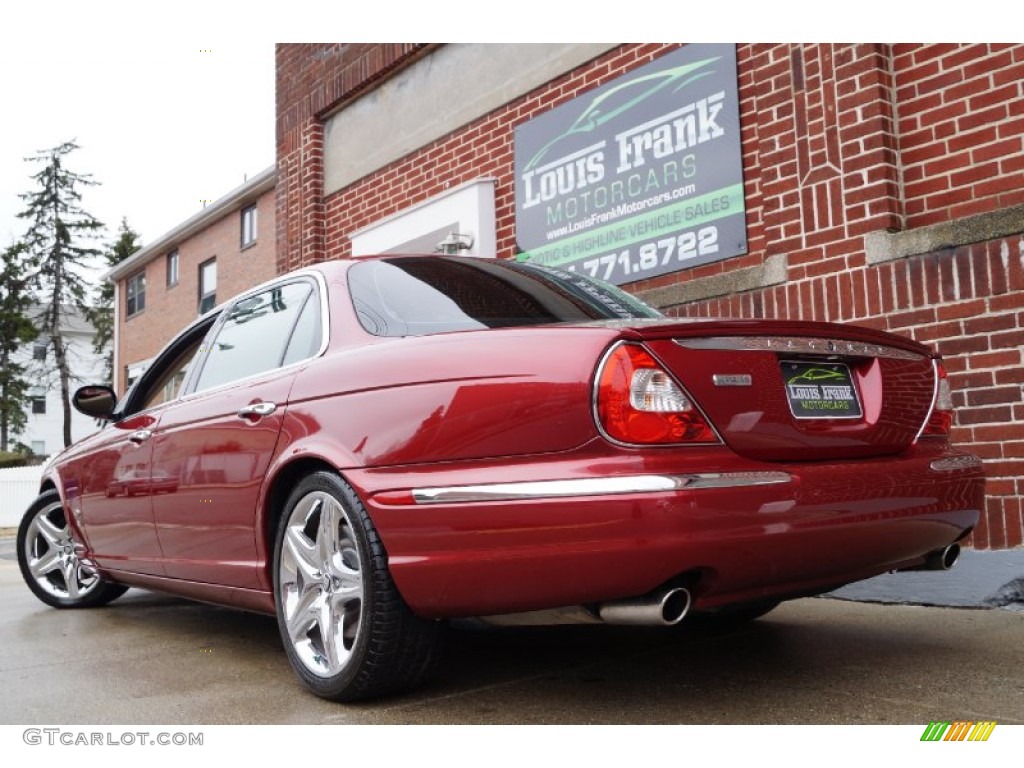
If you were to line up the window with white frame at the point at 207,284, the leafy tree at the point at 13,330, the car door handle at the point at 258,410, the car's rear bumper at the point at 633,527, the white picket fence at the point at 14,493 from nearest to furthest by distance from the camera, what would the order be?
the car's rear bumper at the point at 633,527 → the car door handle at the point at 258,410 → the window with white frame at the point at 207,284 → the white picket fence at the point at 14,493 → the leafy tree at the point at 13,330

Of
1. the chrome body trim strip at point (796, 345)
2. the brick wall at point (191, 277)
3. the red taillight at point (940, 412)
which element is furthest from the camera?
the brick wall at point (191, 277)

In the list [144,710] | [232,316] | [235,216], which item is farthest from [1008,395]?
[235,216]

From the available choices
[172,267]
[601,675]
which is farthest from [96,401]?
[172,267]

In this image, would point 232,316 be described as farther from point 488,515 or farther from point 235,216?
point 235,216

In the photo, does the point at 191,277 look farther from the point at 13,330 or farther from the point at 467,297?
the point at 13,330

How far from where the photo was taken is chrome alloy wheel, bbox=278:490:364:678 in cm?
293

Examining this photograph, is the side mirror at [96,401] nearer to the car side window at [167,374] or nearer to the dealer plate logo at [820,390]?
the car side window at [167,374]

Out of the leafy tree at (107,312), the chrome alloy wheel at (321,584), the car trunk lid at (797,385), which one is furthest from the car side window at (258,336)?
the leafy tree at (107,312)

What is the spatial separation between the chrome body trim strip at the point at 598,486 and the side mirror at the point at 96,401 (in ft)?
9.56

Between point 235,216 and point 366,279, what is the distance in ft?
64.1

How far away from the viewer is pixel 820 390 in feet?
9.00

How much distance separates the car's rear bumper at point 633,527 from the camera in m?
2.35

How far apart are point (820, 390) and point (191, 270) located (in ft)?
76.1

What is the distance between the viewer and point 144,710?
9.72 ft
